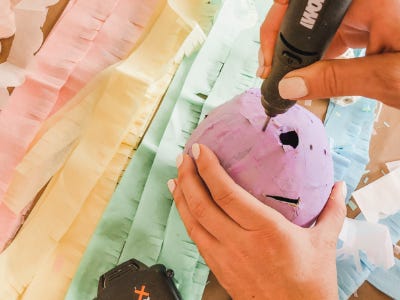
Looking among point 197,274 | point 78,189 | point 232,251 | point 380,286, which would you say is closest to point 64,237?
point 78,189

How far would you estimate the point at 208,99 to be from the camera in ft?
3.20

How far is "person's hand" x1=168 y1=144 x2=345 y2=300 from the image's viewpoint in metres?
0.61

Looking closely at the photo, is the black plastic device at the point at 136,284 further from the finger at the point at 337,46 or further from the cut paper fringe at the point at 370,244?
the finger at the point at 337,46

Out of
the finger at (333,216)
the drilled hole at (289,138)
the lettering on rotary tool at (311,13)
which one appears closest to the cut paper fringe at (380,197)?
the finger at (333,216)

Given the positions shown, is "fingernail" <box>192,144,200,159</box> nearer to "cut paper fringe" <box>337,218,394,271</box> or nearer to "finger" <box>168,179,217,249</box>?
"finger" <box>168,179,217,249</box>

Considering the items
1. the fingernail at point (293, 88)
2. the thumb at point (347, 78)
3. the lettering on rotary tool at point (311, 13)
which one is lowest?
the fingernail at point (293, 88)

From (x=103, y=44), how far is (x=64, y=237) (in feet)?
1.51

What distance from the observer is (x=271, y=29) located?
0.58 meters

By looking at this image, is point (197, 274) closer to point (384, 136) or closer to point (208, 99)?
point (208, 99)

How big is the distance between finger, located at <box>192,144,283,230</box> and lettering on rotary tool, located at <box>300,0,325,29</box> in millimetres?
264

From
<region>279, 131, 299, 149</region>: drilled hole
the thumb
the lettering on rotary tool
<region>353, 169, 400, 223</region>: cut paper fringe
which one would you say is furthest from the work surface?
the lettering on rotary tool

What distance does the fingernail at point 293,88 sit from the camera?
52 cm

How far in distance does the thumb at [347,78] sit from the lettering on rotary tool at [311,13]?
69mm

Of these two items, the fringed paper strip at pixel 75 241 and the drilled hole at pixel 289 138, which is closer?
the drilled hole at pixel 289 138
